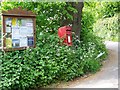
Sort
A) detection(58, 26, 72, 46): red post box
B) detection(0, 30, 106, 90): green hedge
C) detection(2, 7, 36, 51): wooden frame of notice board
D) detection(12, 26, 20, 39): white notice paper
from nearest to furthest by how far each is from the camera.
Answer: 1. detection(0, 30, 106, 90): green hedge
2. detection(2, 7, 36, 51): wooden frame of notice board
3. detection(12, 26, 20, 39): white notice paper
4. detection(58, 26, 72, 46): red post box

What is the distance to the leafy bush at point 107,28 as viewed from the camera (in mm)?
19344

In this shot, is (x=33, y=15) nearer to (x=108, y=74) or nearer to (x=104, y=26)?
(x=108, y=74)

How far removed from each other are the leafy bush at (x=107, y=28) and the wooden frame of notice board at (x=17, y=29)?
1247cm

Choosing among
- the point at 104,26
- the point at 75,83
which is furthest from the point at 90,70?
the point at 104,26

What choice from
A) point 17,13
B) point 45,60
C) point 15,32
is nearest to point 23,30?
point 15,32

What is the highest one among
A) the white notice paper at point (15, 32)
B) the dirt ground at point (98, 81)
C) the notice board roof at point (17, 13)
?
the notice board roof at point (17, 13)

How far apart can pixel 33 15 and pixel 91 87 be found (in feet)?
8.46

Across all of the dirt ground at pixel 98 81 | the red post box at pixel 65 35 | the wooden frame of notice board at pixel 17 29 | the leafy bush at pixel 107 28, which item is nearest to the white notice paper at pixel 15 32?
the wooden frame of notice board at pixel 17 29

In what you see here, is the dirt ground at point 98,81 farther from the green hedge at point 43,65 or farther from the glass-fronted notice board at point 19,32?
the glass-fronted notice board at point 19,32

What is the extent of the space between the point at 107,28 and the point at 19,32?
44.9 ft

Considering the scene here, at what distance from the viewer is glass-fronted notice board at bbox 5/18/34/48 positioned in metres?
6.96

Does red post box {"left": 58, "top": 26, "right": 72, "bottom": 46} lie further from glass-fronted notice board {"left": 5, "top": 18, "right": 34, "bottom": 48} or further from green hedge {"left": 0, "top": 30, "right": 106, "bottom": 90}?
glass-fronted notice board {"left": 5, "top": 18, "right": 34, "bottom": 48}

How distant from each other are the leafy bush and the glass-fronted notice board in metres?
12.5

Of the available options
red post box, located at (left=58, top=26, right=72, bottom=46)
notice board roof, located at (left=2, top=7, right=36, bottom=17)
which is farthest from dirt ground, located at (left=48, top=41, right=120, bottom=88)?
notice board roof, located at (left=2, top=7, right=36, bottom=17)
